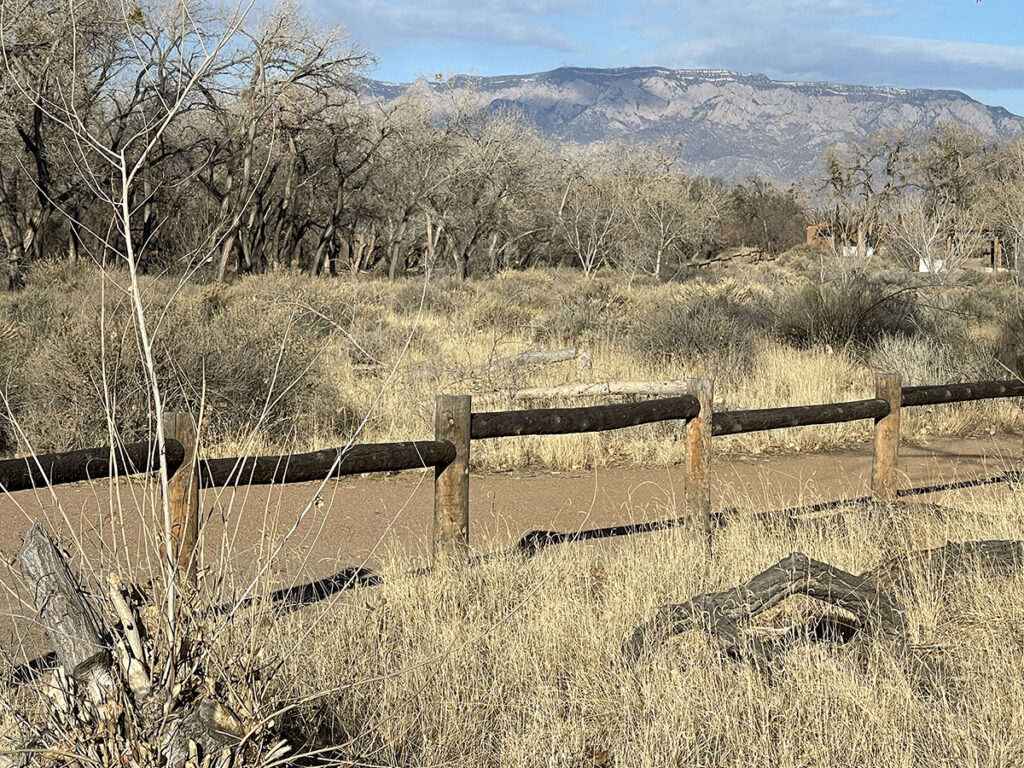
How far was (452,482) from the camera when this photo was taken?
17.7 feet

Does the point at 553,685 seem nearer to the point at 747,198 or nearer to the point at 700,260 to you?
the point at 700,260

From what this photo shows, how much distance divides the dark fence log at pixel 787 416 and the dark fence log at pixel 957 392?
0.41 metres

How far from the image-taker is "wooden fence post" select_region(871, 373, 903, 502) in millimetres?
7527

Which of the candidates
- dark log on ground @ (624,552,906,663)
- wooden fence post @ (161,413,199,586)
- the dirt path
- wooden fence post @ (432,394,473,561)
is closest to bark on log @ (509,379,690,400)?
the dirt path

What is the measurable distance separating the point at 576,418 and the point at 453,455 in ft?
3.15

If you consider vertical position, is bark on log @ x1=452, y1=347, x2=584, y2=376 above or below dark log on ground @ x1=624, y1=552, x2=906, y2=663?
above

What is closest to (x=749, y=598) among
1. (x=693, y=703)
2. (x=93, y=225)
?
(x=693, y=703)

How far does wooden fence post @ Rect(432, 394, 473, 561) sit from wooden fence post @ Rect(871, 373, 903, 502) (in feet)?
11.4

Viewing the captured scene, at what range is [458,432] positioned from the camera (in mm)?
5367

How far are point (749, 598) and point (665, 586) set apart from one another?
2.70ft

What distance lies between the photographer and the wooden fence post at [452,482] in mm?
5355

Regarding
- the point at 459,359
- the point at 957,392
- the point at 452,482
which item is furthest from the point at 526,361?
the point at 452,482

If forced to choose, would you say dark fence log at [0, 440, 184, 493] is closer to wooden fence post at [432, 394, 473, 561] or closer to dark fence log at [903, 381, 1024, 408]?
wooden fence post at [432, 394, 473, 561]

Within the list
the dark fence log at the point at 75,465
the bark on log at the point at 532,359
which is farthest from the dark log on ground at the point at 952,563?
the bark on log at the point at 532,359
